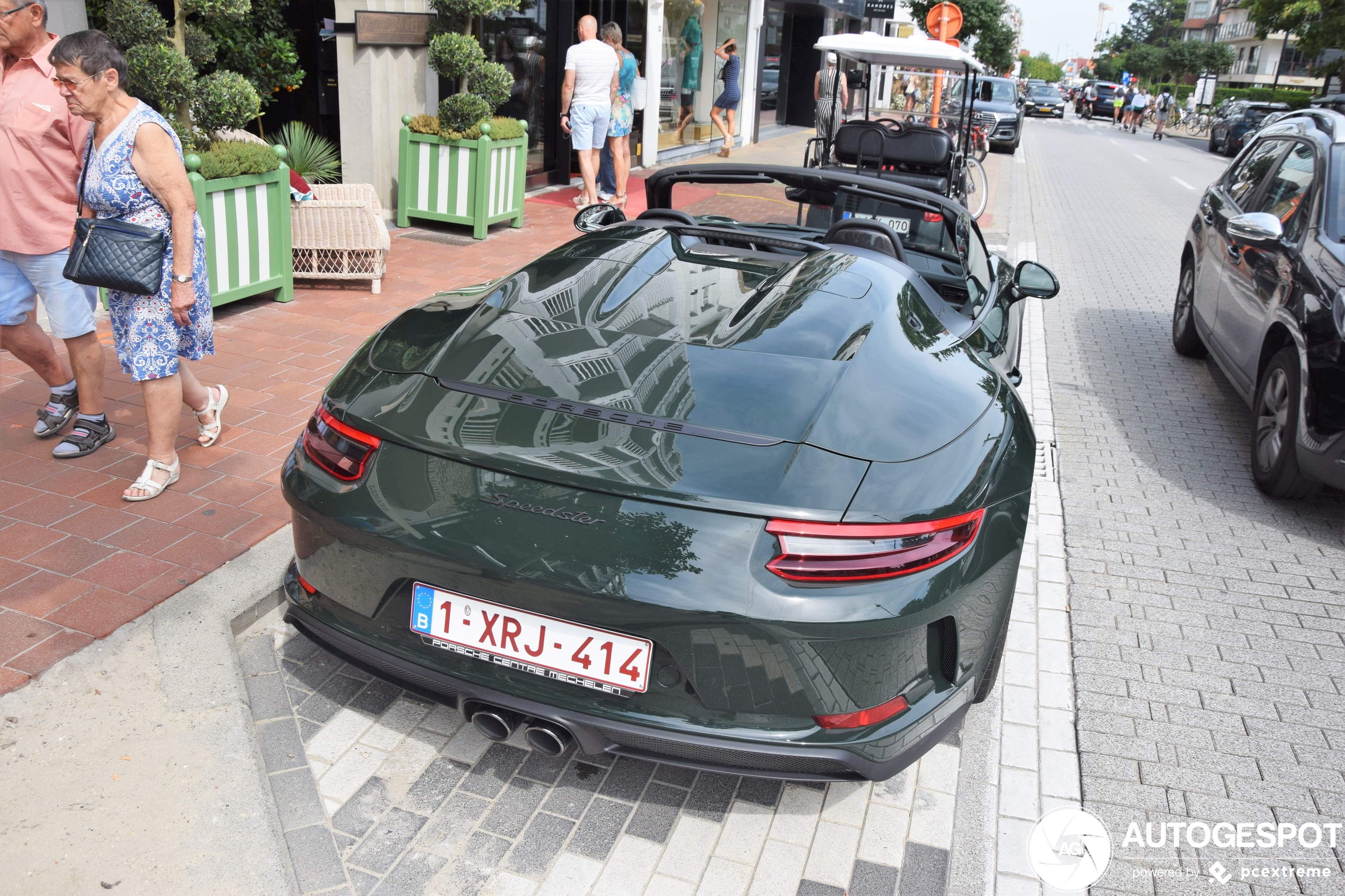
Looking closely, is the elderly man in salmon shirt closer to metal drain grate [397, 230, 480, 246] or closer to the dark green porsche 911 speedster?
the dark green porsche 911 speedster

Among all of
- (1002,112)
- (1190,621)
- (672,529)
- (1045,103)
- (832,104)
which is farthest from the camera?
(1045,103)

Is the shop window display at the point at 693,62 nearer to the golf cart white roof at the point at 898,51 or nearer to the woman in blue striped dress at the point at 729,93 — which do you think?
the woman in blue striped dress at the point at 729,93

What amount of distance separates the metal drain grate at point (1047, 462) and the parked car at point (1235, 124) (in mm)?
28990

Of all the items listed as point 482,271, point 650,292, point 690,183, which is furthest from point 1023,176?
point 650,292

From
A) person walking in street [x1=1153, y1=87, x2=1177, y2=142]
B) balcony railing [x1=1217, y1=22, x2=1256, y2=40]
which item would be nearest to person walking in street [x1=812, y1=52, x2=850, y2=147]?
person walking in street [x1=1153, y1=87, x2=1177, y2=142]

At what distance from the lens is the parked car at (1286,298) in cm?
463

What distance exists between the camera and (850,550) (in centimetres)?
225

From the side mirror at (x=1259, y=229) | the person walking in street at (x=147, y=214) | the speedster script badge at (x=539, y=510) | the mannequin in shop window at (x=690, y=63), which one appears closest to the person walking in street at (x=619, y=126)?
the mannequin in shop window at (x=690, y=63)

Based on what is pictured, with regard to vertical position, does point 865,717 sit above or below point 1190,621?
above

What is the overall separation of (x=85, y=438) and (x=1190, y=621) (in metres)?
4.58

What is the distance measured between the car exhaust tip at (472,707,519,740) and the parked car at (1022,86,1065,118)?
55.1 m

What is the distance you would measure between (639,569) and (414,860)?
0.96 metres

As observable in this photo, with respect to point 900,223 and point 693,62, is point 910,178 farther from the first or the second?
point 693,62

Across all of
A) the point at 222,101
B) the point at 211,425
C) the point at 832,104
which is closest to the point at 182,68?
the point at 222,101
